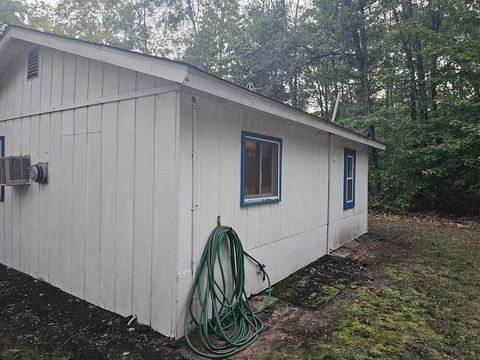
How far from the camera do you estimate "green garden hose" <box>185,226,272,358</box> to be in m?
2.79

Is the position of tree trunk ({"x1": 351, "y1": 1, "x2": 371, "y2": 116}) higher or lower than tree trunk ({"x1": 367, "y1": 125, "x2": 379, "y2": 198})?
higher

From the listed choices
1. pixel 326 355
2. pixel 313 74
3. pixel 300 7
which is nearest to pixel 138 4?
pixel 300 7

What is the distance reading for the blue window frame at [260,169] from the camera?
3.79 m

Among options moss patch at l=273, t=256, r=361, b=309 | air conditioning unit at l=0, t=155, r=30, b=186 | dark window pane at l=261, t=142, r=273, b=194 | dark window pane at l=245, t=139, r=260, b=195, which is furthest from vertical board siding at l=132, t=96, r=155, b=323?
air conditioning unit at l=0, t=155, r=30, b=186

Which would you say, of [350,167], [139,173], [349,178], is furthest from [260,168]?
[350,167]

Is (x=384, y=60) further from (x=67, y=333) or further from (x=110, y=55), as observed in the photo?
(x=67, y=333)

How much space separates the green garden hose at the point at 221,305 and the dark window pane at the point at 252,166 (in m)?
0.76

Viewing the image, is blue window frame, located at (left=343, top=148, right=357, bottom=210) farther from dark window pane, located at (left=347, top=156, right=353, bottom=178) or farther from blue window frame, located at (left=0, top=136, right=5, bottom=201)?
blue window frame, located at (left=0, top=136, right=5, bottom=201)

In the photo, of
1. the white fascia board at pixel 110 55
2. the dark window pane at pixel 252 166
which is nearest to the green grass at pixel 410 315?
the dark window pane at pixel 252 166

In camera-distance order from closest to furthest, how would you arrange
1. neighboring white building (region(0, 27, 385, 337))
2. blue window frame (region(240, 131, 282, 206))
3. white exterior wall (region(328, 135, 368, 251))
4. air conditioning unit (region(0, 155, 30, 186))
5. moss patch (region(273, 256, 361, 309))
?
neighboring white building (region(0, 27, 385, 337))
blue window frame (region(240, 131, 282, 206))
moss patch (region(273, 256, 361, 309))
air conditioning unit (region(0, 155, 30, 186))
white exterior wall (region(328, 135, 368, 251))

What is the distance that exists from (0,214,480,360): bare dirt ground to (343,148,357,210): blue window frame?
1766 mm

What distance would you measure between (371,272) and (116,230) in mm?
4010

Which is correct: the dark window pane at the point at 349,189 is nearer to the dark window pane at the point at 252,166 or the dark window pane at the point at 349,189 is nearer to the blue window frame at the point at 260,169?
the blue window frame at the point at 260,169

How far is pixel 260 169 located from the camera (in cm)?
409
